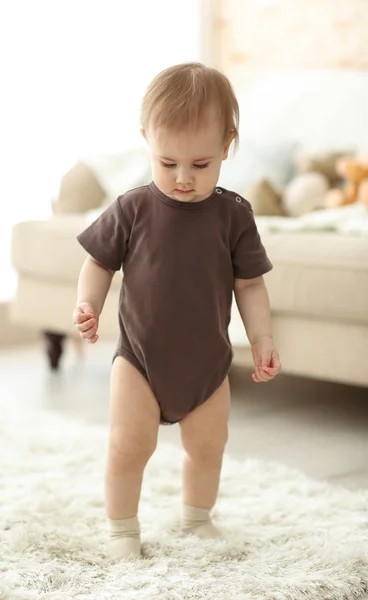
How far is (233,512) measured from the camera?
5.63 feet

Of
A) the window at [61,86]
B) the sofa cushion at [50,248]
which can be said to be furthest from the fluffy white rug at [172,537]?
the window at [61,86]

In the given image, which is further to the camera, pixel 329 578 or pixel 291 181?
pixel 291 181

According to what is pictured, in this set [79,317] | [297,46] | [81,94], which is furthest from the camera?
[297,46]

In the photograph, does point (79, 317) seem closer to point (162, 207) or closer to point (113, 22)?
point (162, 207)

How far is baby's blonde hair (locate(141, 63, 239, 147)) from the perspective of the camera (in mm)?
1342

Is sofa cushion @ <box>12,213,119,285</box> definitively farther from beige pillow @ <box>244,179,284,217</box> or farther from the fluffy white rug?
the fluffy white rug

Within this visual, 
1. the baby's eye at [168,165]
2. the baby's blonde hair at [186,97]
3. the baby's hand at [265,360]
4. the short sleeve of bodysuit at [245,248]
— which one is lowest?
the baby's hand at [265,360]

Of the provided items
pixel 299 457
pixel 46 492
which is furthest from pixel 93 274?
pixel 299 457

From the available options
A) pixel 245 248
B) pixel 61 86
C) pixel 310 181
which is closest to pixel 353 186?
pixel 310 181

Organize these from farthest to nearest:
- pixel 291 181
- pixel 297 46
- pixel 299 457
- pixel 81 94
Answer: pixel 297 46 < pixel 81 94 < pixel 291 181 < pixel 299 457

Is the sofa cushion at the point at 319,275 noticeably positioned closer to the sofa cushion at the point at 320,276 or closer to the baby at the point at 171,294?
the sofa cushion at the point at 320,276

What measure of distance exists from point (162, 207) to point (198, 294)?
0.47 ft

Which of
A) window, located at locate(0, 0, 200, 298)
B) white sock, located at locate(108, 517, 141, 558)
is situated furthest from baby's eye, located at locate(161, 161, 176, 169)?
window, located at locate(0, 0, 200, 298)

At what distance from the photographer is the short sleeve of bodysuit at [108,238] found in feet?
4.70
